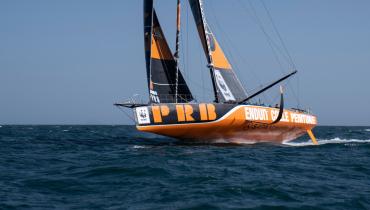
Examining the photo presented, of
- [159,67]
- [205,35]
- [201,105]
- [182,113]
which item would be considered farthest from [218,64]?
[182,113]

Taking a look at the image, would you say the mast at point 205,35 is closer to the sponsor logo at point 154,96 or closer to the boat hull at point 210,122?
the boat hull at point 210,122

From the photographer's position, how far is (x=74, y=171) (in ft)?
34.0

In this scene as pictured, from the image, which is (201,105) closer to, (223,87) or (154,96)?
(154,96)

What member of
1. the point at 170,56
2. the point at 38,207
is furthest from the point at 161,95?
the point at 38,207

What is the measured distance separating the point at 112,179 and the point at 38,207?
2460 mm

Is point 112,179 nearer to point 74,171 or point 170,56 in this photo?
point 74,171

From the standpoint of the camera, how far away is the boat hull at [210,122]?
723 inches

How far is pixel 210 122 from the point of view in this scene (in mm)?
18844

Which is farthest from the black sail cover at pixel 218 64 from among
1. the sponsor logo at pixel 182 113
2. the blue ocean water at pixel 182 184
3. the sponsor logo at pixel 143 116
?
the blue ocean water at pixel 182 184

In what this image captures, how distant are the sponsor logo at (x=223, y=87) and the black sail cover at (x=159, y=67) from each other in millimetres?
1628

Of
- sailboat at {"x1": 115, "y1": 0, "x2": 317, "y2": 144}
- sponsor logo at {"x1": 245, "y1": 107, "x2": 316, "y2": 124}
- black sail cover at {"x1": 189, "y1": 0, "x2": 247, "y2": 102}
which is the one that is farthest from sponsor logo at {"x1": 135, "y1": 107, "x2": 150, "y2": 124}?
sponsor logo at {"x1": 245, "y1": 107, "x2": 316, "y2": 124}

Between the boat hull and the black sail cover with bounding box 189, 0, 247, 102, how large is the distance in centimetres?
175

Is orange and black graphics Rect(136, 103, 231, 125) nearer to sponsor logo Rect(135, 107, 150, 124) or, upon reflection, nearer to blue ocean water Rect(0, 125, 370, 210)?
sponsor logo Rect(135, 107, 150, 124)

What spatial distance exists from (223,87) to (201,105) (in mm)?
3334
